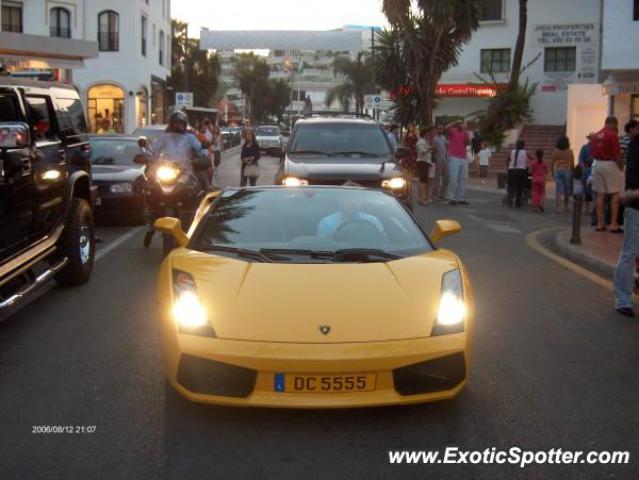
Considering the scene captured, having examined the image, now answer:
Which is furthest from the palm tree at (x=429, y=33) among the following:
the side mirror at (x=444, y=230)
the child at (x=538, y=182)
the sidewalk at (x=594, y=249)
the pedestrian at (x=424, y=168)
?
the side mirror at (x=444, y=230)

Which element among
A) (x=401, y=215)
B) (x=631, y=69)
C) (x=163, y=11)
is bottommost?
(x=401, y=215)

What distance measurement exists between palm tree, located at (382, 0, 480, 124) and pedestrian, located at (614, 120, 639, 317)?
1047 inches

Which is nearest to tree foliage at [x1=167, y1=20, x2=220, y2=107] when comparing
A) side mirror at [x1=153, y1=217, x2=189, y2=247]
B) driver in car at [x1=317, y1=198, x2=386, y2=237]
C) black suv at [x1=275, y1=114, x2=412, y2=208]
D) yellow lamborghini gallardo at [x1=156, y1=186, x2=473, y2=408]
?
black suv at [x1=275, y1=114, x2=412, y2=208]

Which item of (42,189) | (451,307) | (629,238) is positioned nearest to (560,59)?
(629,238)

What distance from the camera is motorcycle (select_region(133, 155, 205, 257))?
10320 mm

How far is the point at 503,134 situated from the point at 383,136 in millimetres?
23581

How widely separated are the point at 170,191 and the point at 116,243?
2.11 metres

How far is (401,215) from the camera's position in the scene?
6094mm

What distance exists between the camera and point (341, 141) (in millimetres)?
13180

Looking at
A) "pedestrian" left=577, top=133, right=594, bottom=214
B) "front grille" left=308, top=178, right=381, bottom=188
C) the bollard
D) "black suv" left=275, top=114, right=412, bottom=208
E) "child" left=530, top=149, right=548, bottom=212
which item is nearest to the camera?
"front grille" left=308, top=178, right=381, bottom=188

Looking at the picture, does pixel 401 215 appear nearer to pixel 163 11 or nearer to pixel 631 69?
pixel 631 69

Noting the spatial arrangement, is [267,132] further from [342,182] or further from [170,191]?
[170,191]

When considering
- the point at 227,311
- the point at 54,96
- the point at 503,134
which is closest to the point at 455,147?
the point at 54,96

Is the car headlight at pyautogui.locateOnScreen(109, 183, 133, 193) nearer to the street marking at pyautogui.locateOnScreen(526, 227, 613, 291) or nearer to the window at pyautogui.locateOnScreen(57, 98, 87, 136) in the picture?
the window at pyautogui.locateOnScreen(57, 98, 87, 136)
